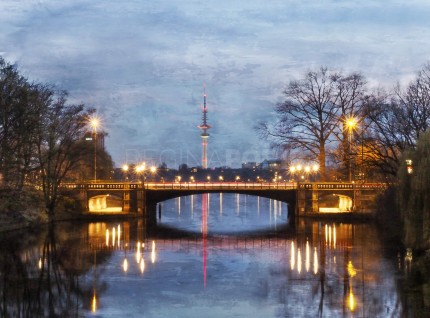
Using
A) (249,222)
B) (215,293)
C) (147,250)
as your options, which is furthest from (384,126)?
(215,293)

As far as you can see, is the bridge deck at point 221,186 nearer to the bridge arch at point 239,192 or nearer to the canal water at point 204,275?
the bridge arch at point 239,192

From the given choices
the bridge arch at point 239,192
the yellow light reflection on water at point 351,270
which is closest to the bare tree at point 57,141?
the bridge arch at point 239,192

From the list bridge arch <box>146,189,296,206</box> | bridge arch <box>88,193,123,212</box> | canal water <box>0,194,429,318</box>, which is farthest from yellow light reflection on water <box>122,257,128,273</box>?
bridge arch <box>146,189,296,206</box>

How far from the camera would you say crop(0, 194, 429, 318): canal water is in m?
29.4

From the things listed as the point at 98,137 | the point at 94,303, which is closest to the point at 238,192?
the point at 98,137

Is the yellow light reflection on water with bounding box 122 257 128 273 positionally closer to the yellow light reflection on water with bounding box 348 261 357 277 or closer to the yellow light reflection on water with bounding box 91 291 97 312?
the yellow light reflection on water with bounding box 91 291 97 312

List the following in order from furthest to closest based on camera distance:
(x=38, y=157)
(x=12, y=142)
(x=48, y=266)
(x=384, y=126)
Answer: (x=38, y=157) → (x=384, y=126) → (x=12, y=142) → (x=48, y=266)

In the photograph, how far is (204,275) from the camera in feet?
126

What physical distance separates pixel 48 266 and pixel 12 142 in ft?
75.9

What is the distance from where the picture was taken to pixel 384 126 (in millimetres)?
65688

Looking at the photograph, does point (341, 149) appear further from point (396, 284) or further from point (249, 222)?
point (396, 284)

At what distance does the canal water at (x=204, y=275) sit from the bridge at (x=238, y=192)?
A: 15209 mm

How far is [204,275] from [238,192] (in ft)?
150

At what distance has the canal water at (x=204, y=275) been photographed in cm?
2944
